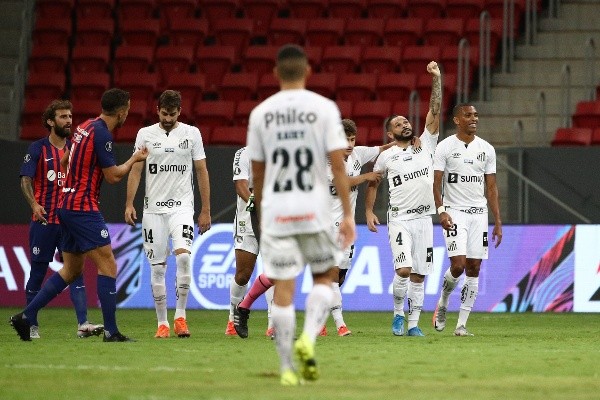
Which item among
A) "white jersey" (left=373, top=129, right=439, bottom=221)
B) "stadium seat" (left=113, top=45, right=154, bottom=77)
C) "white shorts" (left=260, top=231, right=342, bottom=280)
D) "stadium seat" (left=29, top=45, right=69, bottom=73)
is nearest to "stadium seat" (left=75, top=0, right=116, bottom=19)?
"stadium seat" (left=29, top=45, right=69, bottom=73)

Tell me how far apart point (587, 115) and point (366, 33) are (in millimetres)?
5152

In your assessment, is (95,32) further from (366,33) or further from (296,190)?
(296,190)

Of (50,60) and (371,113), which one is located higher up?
(50,60)

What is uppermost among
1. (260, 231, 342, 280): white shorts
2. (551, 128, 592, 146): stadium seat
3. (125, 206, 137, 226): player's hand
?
(551, 128, 592, 146): stadium seat

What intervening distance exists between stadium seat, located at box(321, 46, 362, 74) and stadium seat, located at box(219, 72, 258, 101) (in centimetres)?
135

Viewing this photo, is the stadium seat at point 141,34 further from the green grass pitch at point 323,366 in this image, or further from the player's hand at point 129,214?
the player's hand at point 129,214

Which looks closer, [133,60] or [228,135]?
[228,135]

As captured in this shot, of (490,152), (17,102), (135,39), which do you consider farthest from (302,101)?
(135,39)

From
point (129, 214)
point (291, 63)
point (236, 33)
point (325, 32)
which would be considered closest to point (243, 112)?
point (236, 33)

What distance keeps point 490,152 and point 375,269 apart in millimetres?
4715

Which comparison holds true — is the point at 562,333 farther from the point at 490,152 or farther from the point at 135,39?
the point at 135,39

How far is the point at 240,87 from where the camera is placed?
24.1 m

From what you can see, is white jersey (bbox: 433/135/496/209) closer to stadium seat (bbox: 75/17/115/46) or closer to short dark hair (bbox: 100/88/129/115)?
short dark hair (bbox: 100/88/129/115)

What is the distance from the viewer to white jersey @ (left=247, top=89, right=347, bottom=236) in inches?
313
